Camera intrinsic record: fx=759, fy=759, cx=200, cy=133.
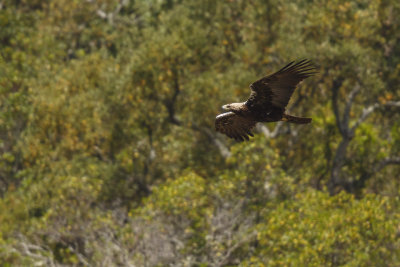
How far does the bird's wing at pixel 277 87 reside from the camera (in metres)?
12.4

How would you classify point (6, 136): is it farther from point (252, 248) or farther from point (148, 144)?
point (252, 248)

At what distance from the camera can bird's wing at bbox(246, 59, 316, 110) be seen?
12.4 m

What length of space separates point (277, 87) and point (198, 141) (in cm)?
1795

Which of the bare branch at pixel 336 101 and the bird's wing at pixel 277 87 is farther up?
the bare branch at pixel 336 101

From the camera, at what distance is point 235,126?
15.1m

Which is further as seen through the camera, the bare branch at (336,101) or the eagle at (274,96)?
the bare branch at (336,101)

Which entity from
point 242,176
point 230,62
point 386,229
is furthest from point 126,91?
point 386,229

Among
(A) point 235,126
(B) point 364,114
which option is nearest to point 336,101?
(B) point 364,114

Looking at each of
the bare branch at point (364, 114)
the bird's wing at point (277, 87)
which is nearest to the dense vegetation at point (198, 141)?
the bare branch at point (364, 114)

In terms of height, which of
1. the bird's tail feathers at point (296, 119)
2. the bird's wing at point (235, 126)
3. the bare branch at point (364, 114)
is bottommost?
the bird's tail feathers at point (296, 119)

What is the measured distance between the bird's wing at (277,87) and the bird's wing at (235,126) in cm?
168

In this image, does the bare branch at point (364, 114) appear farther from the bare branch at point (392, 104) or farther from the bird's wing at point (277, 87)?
the bird's wing at point (277, 87)

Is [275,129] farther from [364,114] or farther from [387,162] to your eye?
[387,162]

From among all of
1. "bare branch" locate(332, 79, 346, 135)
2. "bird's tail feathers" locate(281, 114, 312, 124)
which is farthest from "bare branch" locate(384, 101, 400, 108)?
"bird's tail feathers" locate(281, 114, 312, 124)
